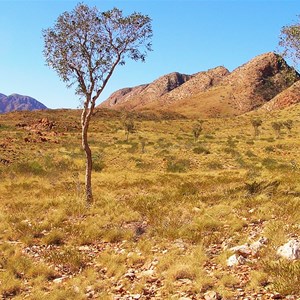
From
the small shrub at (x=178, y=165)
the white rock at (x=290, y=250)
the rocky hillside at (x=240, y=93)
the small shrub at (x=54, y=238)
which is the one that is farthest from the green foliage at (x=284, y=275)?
the rocky hillside at (x=240, y=93)

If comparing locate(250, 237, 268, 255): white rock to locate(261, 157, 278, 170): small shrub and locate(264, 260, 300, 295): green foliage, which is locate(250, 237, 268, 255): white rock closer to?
locate(264, 260, 300, 295): green foliage

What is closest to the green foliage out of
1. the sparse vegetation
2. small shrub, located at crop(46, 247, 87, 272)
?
the sparse vegetation

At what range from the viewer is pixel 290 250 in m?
9.94

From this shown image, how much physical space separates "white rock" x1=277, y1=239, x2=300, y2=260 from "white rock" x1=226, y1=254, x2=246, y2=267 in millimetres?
1002

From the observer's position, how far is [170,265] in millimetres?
10336

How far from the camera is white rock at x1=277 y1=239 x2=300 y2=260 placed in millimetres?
9758

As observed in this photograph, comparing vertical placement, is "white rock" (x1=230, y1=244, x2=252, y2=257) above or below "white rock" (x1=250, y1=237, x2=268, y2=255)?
below

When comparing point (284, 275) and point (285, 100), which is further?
point (285, 100)

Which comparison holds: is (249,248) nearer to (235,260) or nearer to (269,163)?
(235,260)

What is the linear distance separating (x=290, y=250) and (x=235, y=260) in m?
1.51

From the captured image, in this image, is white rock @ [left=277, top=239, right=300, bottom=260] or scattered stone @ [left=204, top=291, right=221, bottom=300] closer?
scattered stone @ [left=204, top=291, right=221, bottom=300]

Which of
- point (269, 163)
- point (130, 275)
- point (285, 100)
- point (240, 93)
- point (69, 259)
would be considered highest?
point (240, 93)

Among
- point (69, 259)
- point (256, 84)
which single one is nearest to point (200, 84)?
point (256, 84)

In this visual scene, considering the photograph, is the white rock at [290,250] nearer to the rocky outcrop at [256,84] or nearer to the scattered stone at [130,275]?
the scattered stone at [130,275]
